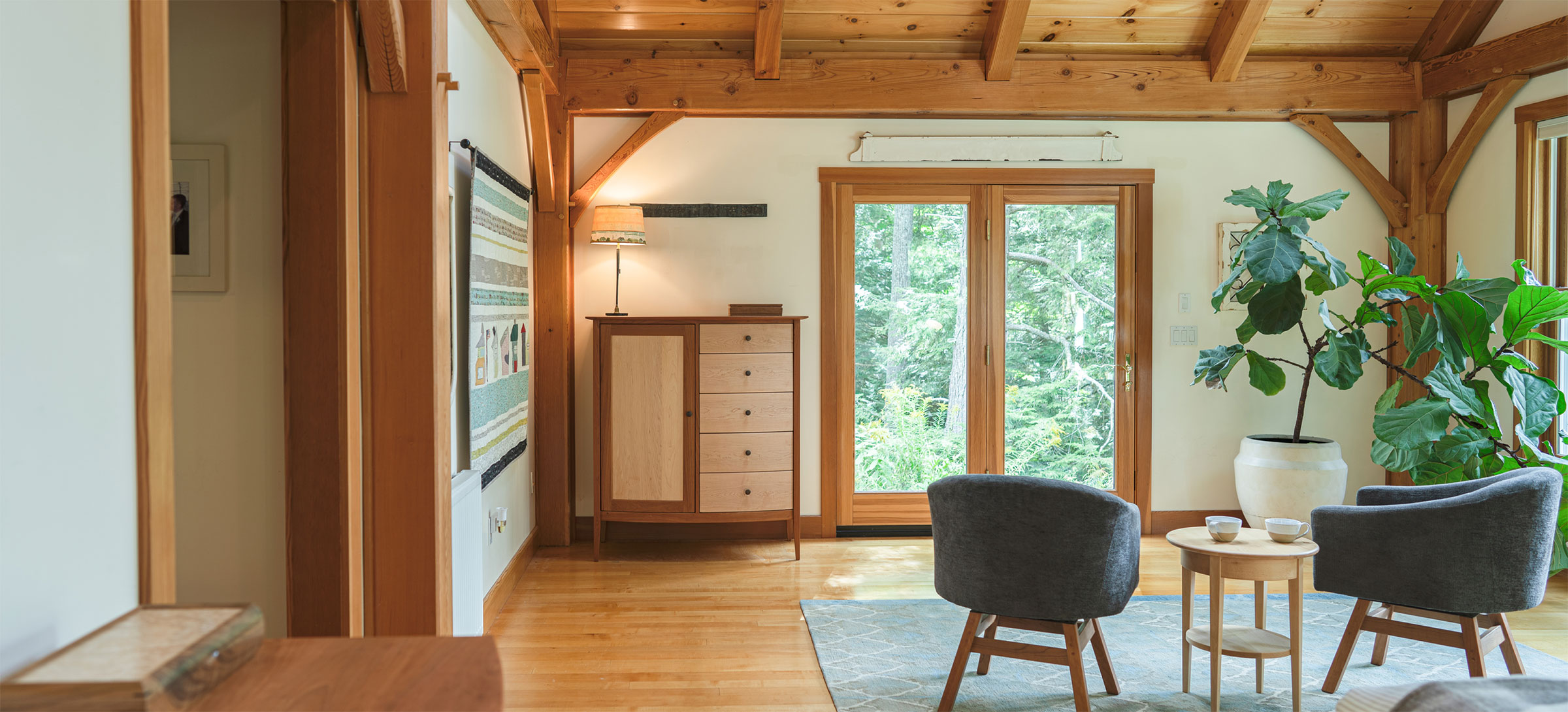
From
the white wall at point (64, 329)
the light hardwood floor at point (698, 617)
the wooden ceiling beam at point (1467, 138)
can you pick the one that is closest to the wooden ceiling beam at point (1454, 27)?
the wooden ceiling beam at point (1467, 138)

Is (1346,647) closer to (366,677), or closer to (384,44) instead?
(366,677)

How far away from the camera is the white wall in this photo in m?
1.11

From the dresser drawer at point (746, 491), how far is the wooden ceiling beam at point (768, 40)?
2017 mm

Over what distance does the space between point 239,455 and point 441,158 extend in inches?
32.4

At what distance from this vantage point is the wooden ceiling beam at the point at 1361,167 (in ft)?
16.3

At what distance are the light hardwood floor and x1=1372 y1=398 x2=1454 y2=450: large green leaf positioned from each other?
A: 2.43 ft

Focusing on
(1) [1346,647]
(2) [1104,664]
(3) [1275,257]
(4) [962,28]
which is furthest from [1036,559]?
(4) [962,28]

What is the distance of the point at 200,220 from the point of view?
6.75ft

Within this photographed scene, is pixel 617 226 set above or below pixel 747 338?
above

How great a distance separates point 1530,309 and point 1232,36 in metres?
1.80

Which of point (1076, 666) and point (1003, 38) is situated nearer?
point (1076, 666)

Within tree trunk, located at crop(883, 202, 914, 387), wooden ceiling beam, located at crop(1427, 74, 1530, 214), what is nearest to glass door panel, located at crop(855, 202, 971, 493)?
tree trunk, located at crop(883, 202, 914, 387)

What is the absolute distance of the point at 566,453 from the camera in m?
4.75

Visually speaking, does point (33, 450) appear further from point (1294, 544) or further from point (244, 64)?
point (1294, 544)
